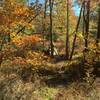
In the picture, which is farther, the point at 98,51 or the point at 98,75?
the point at 98,75

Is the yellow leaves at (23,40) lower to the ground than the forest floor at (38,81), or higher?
higher

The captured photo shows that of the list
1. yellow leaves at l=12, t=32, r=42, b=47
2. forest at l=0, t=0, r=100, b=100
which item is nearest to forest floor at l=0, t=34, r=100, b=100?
forest at l=0, t=0, r=100, b=100

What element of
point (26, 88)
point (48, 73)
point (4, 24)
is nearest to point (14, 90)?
point (26, 88)

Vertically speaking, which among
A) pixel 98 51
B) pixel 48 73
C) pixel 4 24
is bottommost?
pixel 48 73

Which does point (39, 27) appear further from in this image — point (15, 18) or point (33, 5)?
point (15, 18)

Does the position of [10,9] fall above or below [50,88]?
above

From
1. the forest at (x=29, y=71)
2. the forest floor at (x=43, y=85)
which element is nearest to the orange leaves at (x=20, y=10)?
the forest at (x=29, y=71)

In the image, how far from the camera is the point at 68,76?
20812 millimetres

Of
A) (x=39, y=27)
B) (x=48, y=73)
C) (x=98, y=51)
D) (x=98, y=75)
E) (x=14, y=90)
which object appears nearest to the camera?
(x=14, y=90)

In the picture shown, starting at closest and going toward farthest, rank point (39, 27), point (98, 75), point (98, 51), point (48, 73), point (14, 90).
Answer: point (14, 90)
point (98, 51)
point (98, 75)
point (48, 73)
point (39, 27)

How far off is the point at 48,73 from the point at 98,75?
391 centimetres

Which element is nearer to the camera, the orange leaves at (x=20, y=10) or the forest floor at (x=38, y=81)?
the forest floor at (x=38, y=81)

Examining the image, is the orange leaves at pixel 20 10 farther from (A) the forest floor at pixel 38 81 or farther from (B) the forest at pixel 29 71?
(A) the forest floor at pixel 38 81

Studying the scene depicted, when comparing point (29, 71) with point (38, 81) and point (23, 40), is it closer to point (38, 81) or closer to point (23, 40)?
point (38, 81)
